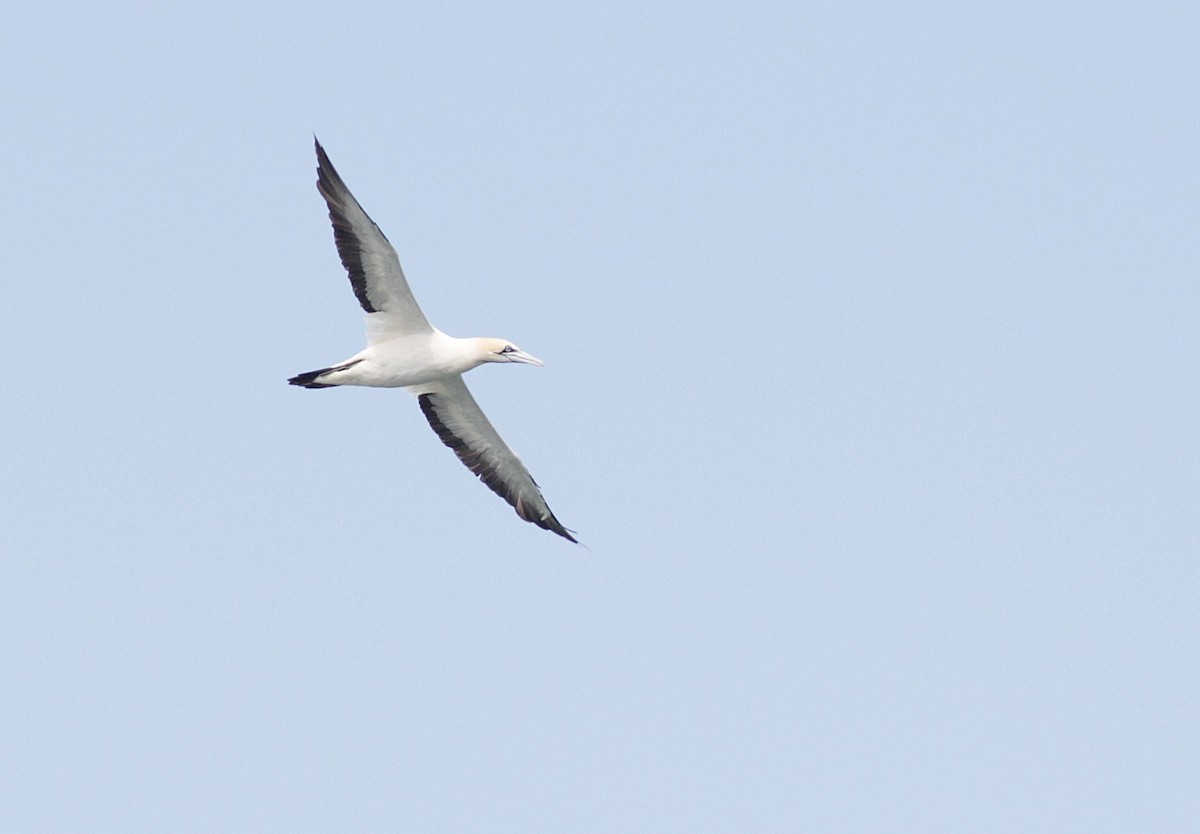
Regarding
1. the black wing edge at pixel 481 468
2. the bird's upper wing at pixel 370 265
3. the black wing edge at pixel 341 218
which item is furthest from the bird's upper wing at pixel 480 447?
the black wing edge at pixel 341 218

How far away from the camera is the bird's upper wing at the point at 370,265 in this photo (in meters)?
29.5

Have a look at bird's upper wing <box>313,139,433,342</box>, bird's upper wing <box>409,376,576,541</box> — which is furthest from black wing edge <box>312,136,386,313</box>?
bird's upper wing <box>409,376,576,541</box>

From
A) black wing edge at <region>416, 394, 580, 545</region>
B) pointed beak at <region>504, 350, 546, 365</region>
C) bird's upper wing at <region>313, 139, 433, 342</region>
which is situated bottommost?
black wing edge at <region>416, 394, 580, 545</region>

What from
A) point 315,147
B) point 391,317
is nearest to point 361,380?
point 391,317

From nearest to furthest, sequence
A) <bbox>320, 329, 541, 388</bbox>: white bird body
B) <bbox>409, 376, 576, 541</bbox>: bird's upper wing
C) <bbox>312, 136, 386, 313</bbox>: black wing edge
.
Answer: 1. <bbox>312, 136, 386, 313</bbox>: black wing edge
2. <bbox>320, 329, 541, 388</bbox>: white bird body
3. <bbox>409, 376, 576, 541</bbox>: bird's upper wing

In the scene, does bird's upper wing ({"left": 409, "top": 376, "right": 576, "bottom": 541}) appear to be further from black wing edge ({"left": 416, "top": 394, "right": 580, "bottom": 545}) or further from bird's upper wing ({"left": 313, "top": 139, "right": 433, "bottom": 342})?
bird's upper wing ({"left": 313, "top": 139, "right": 433, "bottom": 342})

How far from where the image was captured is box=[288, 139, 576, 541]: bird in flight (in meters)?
30.0

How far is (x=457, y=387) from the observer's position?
34.3 m

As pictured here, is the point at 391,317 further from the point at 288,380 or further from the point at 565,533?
the point at 565,533

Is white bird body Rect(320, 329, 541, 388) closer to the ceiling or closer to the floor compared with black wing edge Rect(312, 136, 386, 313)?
closer to the floor

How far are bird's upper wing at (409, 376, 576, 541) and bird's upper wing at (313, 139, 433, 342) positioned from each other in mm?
2387

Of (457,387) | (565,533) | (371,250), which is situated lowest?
(565,533)

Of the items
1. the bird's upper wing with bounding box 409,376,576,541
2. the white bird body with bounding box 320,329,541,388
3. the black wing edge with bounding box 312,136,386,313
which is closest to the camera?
the black wing edge with bounding box 312,136,386,313

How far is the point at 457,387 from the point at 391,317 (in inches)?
120
